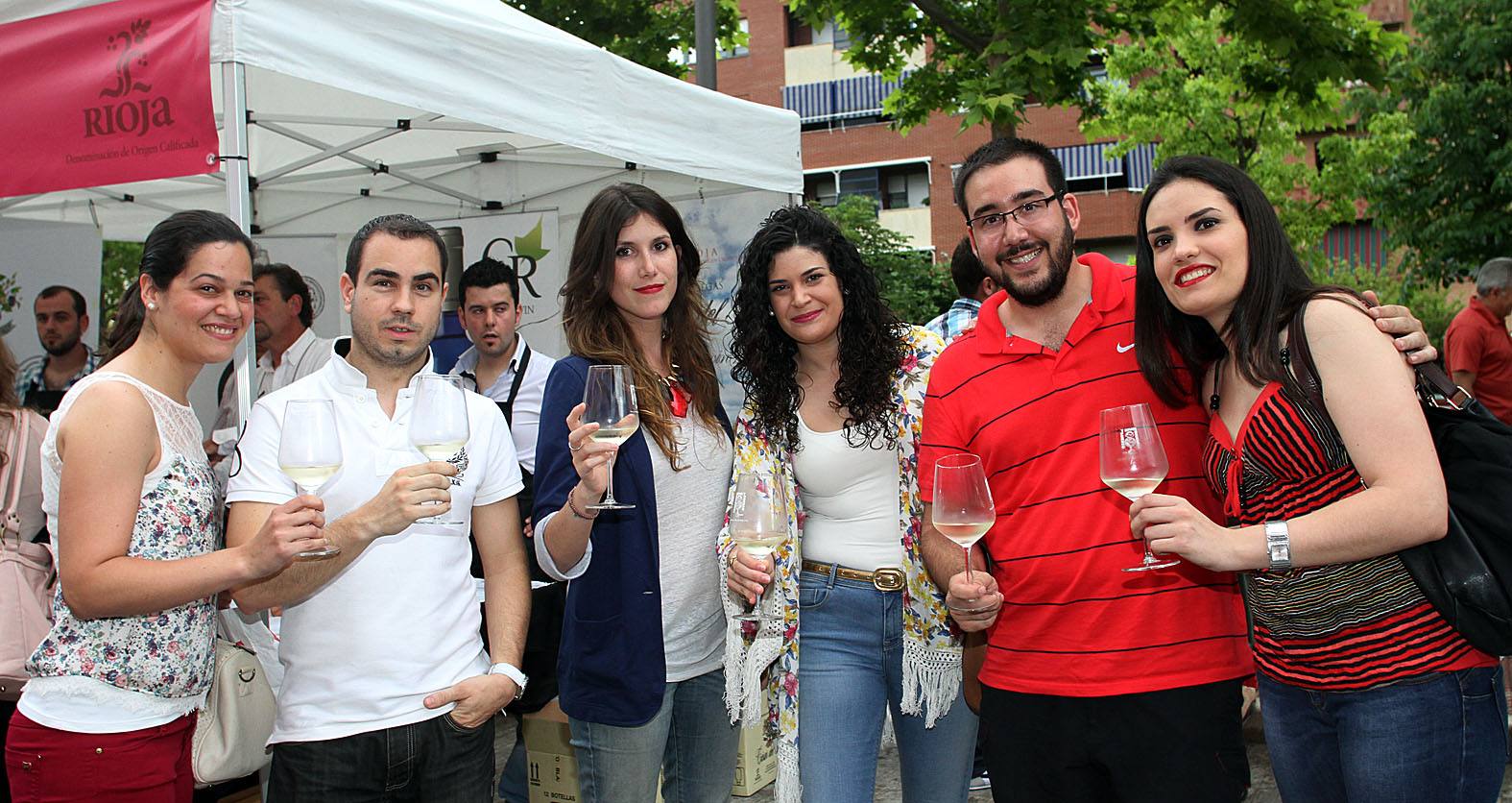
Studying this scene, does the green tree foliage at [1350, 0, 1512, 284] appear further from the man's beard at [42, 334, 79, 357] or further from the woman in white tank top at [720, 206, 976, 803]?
the man's beard at [42, 334, 79, 357]

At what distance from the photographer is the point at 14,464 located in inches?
122

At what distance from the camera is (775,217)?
298 centimetres

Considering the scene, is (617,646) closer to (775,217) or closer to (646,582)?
(646,582)

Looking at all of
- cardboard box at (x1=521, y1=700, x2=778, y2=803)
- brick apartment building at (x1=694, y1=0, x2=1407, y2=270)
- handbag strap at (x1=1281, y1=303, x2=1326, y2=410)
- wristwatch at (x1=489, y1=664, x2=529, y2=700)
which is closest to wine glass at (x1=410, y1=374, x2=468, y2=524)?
wristwatch at (x1=489, y1=664, x2=529, y2=700)

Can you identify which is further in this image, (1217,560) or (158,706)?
(158,706)

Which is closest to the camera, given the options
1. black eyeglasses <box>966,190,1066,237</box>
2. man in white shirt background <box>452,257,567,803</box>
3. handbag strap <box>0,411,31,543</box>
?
black eyeglasses <box>966,190,1066,237</box>

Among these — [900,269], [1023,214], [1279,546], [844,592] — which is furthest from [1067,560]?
[900,269]

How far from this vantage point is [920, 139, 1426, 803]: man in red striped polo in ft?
7.45

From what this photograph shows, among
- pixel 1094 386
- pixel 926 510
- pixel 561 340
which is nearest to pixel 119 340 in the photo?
pixel 926 510

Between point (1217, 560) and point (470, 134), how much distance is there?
A: 5805mm

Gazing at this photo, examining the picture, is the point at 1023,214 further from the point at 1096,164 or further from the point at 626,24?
the point at 1096,164

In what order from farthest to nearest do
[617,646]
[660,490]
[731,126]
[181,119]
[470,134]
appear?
[470,134]
[731,126]
[181,119]
[660,490]
[617,646]

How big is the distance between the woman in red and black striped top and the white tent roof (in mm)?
2942

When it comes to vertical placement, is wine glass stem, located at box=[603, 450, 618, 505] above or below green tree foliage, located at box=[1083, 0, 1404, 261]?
below
